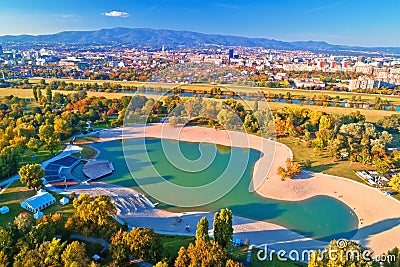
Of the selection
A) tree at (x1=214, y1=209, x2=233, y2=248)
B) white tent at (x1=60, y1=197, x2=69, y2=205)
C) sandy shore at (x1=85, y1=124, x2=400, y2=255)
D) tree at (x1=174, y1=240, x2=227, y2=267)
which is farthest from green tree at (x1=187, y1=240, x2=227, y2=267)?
white tent at (x1=60, y1=197, x2=69, y2=205)

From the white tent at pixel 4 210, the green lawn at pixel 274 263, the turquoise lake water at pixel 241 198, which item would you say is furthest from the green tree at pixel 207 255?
the white tent at pixel 4 210

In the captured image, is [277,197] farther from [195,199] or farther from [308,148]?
[308,148]

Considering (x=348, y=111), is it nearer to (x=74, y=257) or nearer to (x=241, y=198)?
(x=241, y=198)

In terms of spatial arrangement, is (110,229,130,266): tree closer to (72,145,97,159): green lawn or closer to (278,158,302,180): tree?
(278,158,302,180): tree

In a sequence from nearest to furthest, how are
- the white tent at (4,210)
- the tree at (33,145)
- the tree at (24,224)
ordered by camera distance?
1. the tree at (24,224)
2. the white tent at (4,210)
3. the tree at (33,145)

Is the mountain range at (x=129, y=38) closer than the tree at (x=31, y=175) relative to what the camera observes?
No

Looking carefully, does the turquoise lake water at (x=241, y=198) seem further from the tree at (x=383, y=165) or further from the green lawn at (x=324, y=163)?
the tree at (x=383, y=165)
